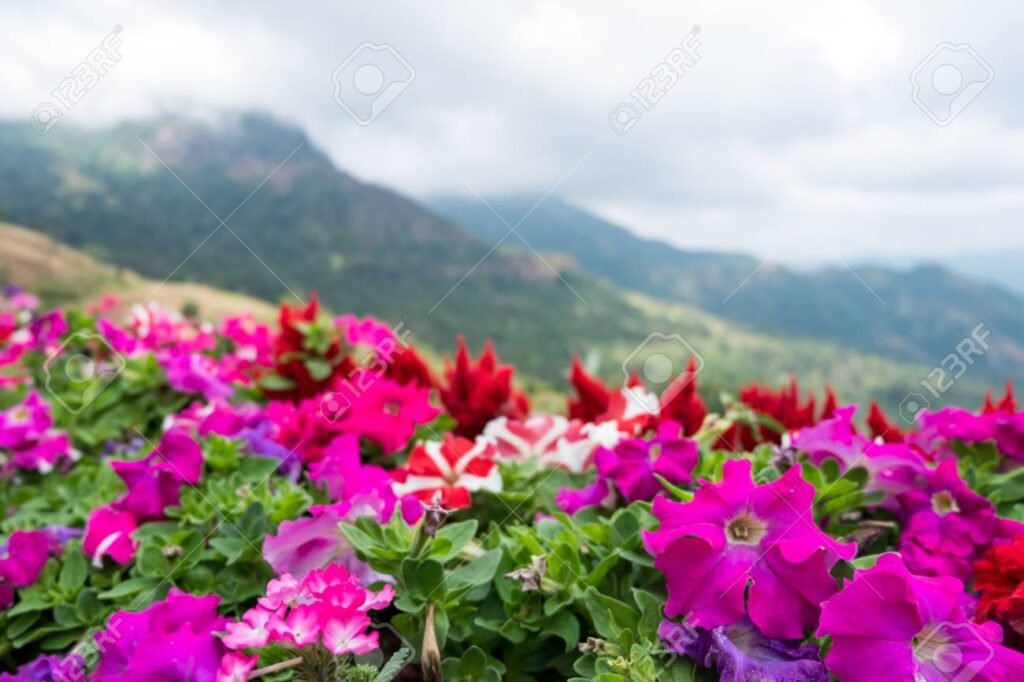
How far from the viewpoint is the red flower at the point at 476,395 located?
7.52 ft

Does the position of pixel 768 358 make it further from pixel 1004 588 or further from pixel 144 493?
pixel 144 493

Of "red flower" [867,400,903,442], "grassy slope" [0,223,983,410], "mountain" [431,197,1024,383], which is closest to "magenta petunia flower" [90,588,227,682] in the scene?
"red flower" [867,400,903,442]

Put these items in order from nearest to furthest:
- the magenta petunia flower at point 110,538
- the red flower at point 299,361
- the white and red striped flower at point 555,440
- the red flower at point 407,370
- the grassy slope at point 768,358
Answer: the magenta petunia flower at point 110,538 → the white and red striped flower at point 555,440 → the red flower at point 407,370 → the red flower at point 299,361 → the grassy slope at point 768,358

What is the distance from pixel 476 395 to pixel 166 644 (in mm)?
1288

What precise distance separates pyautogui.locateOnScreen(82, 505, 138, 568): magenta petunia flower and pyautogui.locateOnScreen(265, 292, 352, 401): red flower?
0.99m

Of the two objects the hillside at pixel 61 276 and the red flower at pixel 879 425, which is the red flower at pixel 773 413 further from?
the hillside at pixel 61 276

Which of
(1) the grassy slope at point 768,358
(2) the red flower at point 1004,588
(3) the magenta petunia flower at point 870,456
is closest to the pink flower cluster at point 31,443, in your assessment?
(3) the magenta petunia flower at point 870,456

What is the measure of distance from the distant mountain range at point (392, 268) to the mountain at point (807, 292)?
2.69ft

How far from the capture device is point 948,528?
1.33 m

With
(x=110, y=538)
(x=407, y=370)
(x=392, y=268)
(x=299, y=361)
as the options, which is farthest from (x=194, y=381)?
(x=392, y=268)

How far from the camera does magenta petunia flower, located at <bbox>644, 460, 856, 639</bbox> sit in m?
1.03

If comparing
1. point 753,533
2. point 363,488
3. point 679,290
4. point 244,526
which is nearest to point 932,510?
point 753,533

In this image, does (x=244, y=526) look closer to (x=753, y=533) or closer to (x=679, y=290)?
(x=753, y=533)

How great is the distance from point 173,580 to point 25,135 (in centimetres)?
10593
